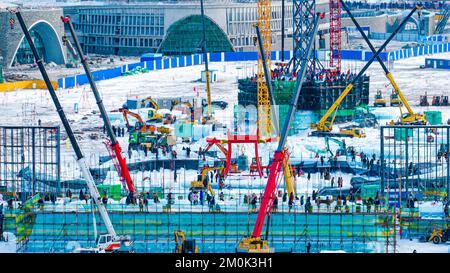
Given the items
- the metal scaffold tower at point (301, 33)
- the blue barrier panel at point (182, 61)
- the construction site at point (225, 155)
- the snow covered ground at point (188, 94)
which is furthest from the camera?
the blue barrier panel at point (182, 61)

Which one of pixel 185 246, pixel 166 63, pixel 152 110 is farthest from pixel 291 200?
pixel 166 63

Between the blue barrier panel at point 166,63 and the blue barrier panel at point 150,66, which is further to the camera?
the blue barrier panel at point 166,63

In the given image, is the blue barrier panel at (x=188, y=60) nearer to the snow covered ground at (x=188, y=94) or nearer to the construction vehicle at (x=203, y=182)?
the snow covered ground at (x=188, y=94)

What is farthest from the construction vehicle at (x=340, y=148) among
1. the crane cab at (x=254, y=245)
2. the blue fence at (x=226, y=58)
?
the blue fence at (x=226, y=58)

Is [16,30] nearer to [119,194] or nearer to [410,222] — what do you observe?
[119,194]

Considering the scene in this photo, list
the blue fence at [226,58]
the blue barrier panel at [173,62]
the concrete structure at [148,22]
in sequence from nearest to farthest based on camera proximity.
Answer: the blue fence at [226,58] → the blue barrier panel at [173,62] → the concrete structure at [148,22]

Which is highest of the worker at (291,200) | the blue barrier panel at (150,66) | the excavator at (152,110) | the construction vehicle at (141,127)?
the blue barrier panel at (150,66)
